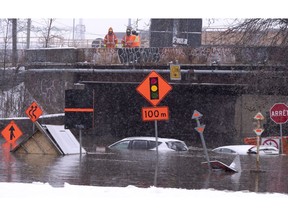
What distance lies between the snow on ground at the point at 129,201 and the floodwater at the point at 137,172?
1.28 meters

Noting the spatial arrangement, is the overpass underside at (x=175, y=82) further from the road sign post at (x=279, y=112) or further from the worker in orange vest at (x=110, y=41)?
the road sign post at (x=279, y=112)

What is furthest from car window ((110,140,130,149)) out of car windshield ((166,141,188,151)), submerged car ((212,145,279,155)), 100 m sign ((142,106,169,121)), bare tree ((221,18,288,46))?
100 m sign ((142,106,169,121))

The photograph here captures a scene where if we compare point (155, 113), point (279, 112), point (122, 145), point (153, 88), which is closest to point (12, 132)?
point (122, 145)

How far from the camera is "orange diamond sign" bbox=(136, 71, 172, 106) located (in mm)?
21156

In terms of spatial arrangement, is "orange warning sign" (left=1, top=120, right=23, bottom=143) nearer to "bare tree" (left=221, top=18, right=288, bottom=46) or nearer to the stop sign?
"bare tree" (left=221, top=18, right=288, bottom=46)

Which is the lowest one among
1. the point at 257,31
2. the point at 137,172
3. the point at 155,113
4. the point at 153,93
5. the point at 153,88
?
the point at 137,172

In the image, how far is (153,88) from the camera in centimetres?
2133

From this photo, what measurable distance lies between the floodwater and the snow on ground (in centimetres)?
128

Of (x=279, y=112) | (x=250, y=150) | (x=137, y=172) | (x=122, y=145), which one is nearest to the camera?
(x=137, y=172)

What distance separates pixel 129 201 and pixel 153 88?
24.7 feet

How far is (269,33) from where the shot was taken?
26078mm

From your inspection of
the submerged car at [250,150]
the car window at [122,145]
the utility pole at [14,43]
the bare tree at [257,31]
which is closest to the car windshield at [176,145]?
the submerged car at [250,150]

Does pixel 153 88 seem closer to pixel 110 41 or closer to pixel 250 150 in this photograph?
pixel 250 150

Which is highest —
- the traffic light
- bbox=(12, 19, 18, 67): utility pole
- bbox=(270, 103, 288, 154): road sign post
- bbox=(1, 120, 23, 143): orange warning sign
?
bbox=(12, 19, 18, 67): utility pole
